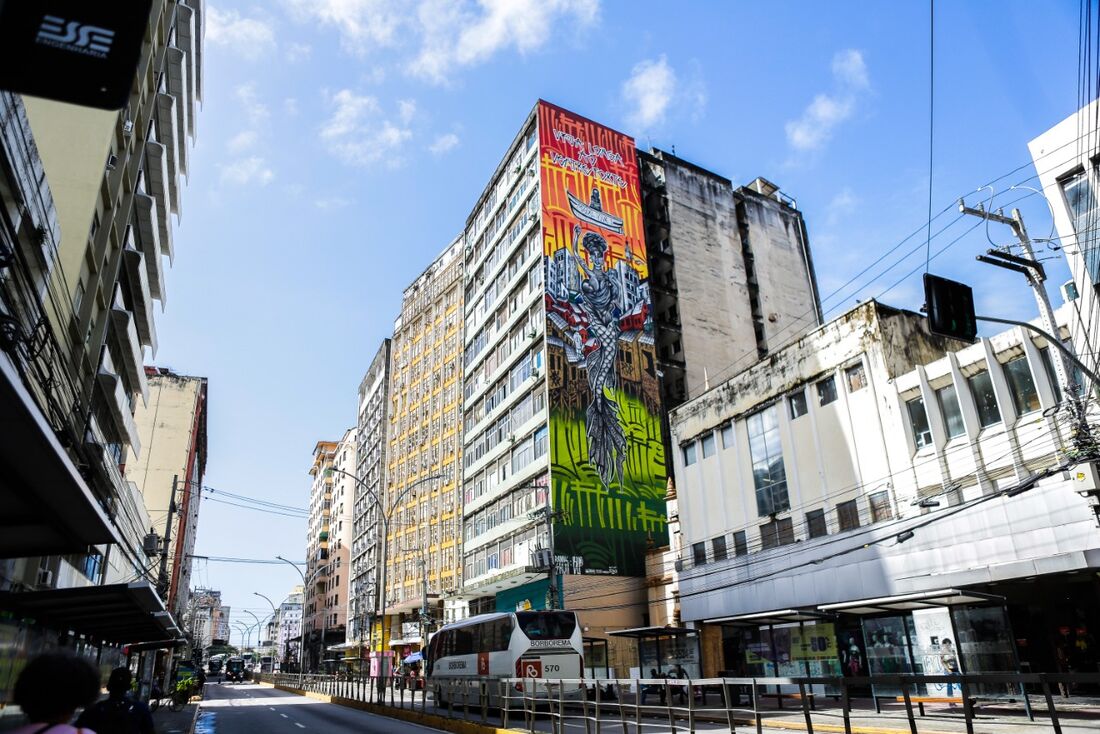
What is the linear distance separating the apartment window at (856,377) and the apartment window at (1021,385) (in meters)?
5.47

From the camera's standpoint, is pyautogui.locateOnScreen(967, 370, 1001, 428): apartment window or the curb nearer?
the curb

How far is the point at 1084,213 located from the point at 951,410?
7.18 m

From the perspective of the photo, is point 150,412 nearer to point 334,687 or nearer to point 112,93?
point 334,687

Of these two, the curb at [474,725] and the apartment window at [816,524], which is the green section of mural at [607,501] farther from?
the curb at [474,725]

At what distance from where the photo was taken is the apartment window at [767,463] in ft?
101

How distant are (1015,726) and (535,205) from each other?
42933mm

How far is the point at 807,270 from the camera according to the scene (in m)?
64.0

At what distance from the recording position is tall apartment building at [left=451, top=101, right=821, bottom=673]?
143 ft

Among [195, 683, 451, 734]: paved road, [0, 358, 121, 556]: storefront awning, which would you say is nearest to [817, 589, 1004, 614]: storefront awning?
[195, 683, 451, 734]: paved road

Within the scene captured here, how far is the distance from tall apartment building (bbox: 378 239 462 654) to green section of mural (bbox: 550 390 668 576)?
15.5 meters

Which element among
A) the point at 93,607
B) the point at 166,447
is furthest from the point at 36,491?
the point at 166,447

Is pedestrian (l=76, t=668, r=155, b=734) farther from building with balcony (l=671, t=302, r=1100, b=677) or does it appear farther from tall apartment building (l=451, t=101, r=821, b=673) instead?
tall apartment building (l=451, t=101, r=821, b=673)

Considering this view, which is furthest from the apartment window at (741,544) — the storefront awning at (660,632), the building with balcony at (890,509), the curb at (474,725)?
the curb at (474,725)

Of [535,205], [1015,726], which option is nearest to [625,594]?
[535,205]
